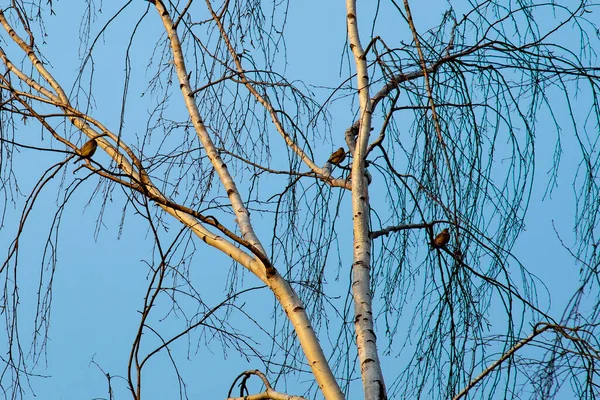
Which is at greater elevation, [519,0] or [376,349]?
[519,0]

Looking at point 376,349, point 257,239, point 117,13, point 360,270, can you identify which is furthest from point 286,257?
point 117,13

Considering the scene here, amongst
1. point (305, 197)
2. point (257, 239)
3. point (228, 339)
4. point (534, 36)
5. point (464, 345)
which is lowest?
point (464, 345)

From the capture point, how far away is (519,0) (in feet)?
5.85

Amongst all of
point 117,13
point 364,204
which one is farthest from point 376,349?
point 117,13

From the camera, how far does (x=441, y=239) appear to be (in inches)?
70.3

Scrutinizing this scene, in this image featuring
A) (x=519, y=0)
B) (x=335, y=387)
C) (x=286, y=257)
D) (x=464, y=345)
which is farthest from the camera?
(x=286, y=257)

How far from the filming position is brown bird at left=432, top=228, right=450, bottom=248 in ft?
5.68

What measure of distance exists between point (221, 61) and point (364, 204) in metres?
0.60

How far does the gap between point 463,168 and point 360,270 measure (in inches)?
12.0

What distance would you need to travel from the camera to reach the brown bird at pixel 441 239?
1731 millimetres

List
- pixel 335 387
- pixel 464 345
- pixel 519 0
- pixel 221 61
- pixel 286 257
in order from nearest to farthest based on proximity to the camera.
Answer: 1. pixel 464 345
2. pixel 335 387
3. pixel 519 0
4. pixel 286 257
5. pixel 221 61

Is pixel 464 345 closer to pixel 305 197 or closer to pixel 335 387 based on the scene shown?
pixel 335 387

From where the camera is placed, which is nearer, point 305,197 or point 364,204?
point 364,204

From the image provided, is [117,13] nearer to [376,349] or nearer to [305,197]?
[305,197]
